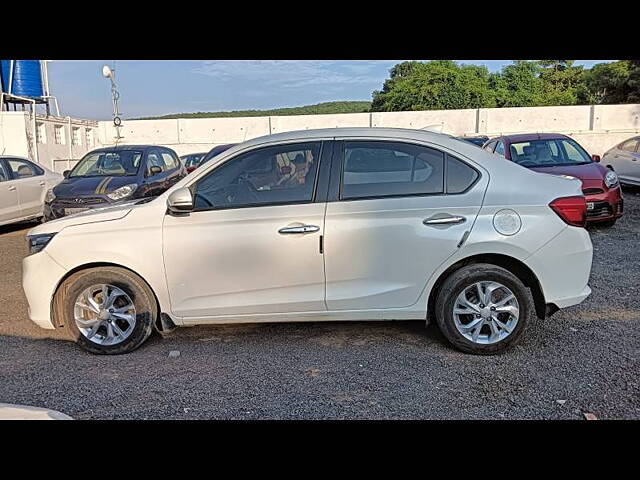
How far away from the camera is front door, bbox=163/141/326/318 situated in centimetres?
386

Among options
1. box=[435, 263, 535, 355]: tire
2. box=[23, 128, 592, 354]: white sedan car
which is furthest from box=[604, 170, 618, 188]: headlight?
box=[435, 263, 535, 355]: tire

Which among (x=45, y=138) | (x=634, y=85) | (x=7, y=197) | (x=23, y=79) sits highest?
(x=634, y=85)

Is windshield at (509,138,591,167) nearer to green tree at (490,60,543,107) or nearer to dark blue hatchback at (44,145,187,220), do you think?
dark blue hatchback at (44,145,187,220)

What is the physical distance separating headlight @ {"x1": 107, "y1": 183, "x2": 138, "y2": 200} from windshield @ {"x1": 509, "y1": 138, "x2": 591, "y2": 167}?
664 centimetres

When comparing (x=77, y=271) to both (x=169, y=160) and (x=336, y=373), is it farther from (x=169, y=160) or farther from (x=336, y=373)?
(x=169, y=160)

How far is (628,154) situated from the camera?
12.5 m

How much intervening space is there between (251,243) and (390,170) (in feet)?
4.03

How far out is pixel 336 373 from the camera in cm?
371

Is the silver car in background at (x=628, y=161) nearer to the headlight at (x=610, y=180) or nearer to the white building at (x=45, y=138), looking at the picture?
the headlight at (x=610, y=180)

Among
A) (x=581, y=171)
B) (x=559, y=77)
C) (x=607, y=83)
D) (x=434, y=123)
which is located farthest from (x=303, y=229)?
(x=559, y=77)

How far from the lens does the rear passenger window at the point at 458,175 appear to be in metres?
3.93

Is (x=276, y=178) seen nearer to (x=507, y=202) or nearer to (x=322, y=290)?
(x=322, y=290)
